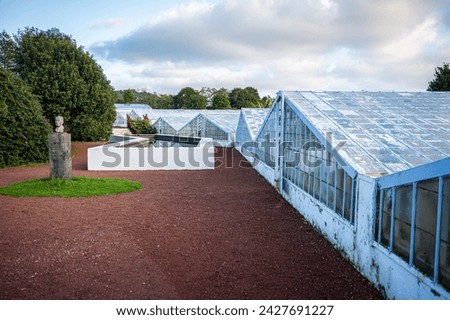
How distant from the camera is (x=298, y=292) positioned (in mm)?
5766

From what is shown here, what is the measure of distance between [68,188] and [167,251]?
288 inches

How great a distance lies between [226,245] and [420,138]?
4970 millimetres

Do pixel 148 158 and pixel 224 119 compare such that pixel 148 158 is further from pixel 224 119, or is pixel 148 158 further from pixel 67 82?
pixel 224 119

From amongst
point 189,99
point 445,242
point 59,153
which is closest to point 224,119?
point 59,153

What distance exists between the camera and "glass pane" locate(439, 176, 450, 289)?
4242 mm

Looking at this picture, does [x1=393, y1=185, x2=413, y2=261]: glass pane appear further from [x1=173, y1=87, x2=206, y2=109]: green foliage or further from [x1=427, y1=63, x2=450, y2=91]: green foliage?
[x1=173, y1=87, x2=206, y2=109]: green foliage

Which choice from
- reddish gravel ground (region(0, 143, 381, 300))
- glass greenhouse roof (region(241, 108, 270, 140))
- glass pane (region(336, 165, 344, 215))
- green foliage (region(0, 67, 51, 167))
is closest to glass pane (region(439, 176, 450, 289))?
reddish gravel ground (region(0, 143, 381, 300))

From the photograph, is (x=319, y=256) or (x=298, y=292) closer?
(x=298, y=292)

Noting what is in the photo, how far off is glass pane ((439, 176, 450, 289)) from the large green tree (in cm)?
2462

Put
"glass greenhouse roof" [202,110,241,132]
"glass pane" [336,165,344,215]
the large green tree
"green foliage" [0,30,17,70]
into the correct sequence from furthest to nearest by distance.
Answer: "glass greenhouse roof" [202,110,241,132] → "green foliage" [0,30,17,70] → the large green tree → "glass pane" [336,165,344,215]

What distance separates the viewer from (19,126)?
20109 millimetres

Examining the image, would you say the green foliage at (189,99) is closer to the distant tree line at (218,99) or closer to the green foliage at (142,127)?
the distant tree line at (218,99)
